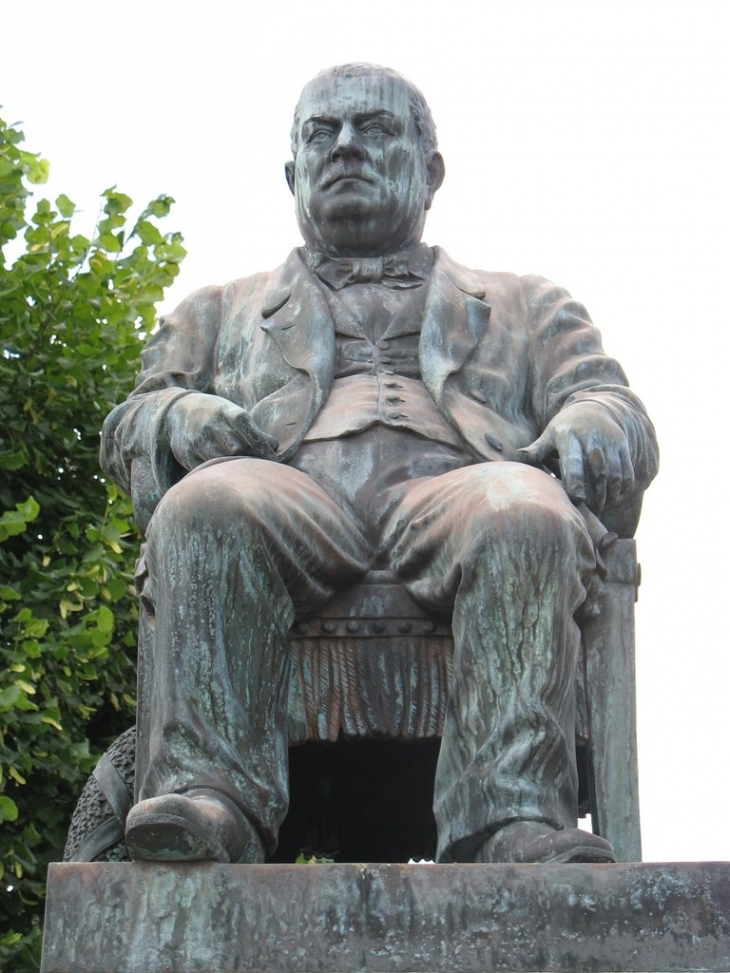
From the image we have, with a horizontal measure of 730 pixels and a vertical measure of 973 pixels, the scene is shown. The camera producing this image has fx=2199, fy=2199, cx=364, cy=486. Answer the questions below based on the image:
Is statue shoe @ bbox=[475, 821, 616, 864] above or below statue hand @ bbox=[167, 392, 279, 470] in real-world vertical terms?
below

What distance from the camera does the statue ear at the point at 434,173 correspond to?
20.4 feet

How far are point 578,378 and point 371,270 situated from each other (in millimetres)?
661

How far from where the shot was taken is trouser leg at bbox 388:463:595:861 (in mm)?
4746

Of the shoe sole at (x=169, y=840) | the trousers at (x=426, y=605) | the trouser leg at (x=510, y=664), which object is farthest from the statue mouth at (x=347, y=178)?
the shoe sole at (x=169, y=840)

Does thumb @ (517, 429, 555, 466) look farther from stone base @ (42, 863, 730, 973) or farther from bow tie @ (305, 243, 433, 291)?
stone base @ (42, 863, 730, 973)

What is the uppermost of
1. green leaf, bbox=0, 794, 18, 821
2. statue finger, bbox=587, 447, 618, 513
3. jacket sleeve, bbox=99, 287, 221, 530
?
jacket sleeve, bbox=99, 287, 221, 530

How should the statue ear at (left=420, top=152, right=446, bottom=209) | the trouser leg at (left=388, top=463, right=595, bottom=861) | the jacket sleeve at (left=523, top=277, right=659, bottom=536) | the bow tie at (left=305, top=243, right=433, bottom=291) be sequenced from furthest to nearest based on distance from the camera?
the statue ear at (left=420, top=152, right=446, bottom=209) < the bow tie at (left=305, top=243, right=433, bottom=291) < the jacket sleeve at (left=523, top=277, right=659, bottom=536) < the trouser leg at (left=388, top=463, right=595, bottom=861)

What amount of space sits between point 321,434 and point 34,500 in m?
3.25

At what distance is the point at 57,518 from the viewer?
923 centimetres

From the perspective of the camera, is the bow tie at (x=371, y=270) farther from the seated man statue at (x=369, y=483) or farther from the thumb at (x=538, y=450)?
the thumb at (x=538, y=450)

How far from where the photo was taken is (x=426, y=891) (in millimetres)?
4391

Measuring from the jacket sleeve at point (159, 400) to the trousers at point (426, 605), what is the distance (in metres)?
0.43

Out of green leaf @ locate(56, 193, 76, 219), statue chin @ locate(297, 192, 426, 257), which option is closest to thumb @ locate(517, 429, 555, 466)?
statue chin @ locate(297, 192, 426, 257)

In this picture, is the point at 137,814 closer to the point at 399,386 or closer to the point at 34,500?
the point at 399,386
